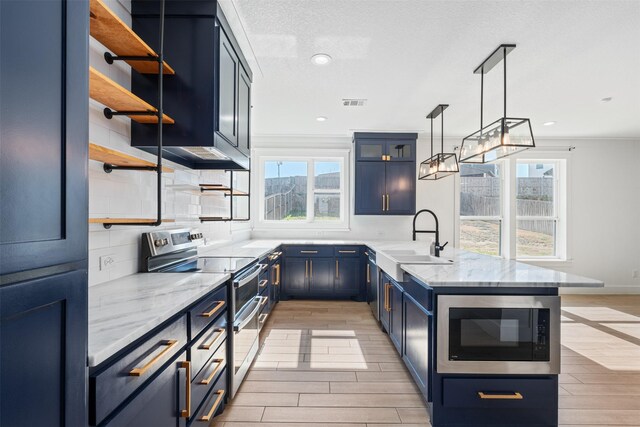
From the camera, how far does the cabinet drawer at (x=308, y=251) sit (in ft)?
15.1

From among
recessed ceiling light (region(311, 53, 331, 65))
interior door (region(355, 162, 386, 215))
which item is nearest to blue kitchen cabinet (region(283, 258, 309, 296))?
interior door (region(355, 162, 386, 215))

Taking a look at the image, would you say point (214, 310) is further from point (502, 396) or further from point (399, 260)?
point (399, 260)

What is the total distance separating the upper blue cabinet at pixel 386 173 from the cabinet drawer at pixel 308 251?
0.85 metres

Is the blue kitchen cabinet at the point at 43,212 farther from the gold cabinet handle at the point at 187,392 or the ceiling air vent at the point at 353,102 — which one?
the ceiling air vent at the point at 353,102

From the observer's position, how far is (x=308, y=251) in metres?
4.61

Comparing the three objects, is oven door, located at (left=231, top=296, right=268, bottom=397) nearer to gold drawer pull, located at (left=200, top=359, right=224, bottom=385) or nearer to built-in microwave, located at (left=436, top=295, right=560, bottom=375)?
gold drawer pull, located at (left=200, top=359, right=224, bottom=385)

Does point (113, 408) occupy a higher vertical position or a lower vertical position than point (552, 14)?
lower

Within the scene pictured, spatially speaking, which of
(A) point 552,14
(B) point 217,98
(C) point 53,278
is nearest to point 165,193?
(B) point 217,98

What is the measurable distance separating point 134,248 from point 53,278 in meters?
1.43

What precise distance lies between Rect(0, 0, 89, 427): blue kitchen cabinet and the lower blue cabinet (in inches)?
11.3

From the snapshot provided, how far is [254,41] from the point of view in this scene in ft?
7.65

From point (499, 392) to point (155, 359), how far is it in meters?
1.90

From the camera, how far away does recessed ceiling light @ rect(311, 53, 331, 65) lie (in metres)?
2.50

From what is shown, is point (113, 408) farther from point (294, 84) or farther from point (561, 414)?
point (294, 84)
